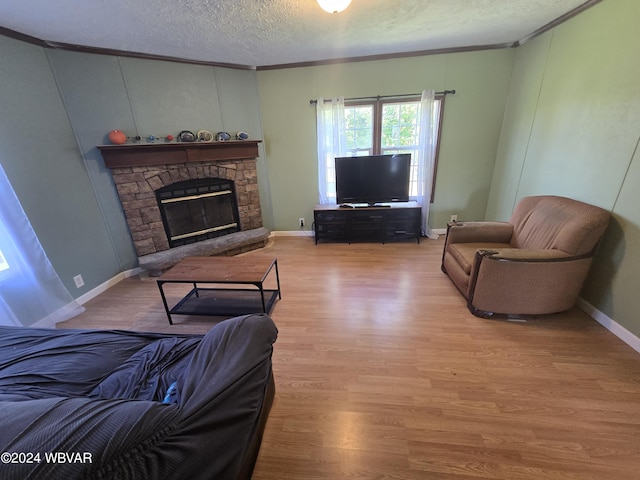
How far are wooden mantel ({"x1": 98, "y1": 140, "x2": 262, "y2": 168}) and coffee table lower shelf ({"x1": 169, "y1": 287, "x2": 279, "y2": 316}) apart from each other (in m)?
1.66

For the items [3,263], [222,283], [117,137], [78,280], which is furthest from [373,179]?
[3,263]

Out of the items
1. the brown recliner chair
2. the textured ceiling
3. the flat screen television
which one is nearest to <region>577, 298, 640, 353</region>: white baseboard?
the brown recliner chair

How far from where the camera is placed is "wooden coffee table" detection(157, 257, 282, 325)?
206 centimetres

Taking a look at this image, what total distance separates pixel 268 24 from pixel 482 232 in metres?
2.89

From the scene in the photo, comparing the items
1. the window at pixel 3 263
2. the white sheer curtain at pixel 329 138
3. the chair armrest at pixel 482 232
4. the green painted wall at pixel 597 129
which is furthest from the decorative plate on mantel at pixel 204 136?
the green painted wall at pixel 597 129

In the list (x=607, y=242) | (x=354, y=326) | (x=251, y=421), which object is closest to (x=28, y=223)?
(x=251, y=421)

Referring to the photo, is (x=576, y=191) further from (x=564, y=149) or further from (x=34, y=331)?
(x=34, y=331)

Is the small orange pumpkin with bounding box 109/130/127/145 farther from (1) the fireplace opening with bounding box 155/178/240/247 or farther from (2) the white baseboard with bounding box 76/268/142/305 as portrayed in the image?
(2) the white baseboard with bounding box 76/268/142/305

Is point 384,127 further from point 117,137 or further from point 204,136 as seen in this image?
point 117,137

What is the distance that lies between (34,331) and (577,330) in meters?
3.67

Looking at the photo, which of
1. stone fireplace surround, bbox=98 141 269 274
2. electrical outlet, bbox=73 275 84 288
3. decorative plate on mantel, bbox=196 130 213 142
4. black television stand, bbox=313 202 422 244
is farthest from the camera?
black television stand, bbox=313 202 422 244

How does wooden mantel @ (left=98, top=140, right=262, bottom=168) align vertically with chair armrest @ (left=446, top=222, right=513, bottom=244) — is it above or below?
above

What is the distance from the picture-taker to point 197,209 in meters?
3.44

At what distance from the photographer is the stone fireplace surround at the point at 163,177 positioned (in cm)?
285
